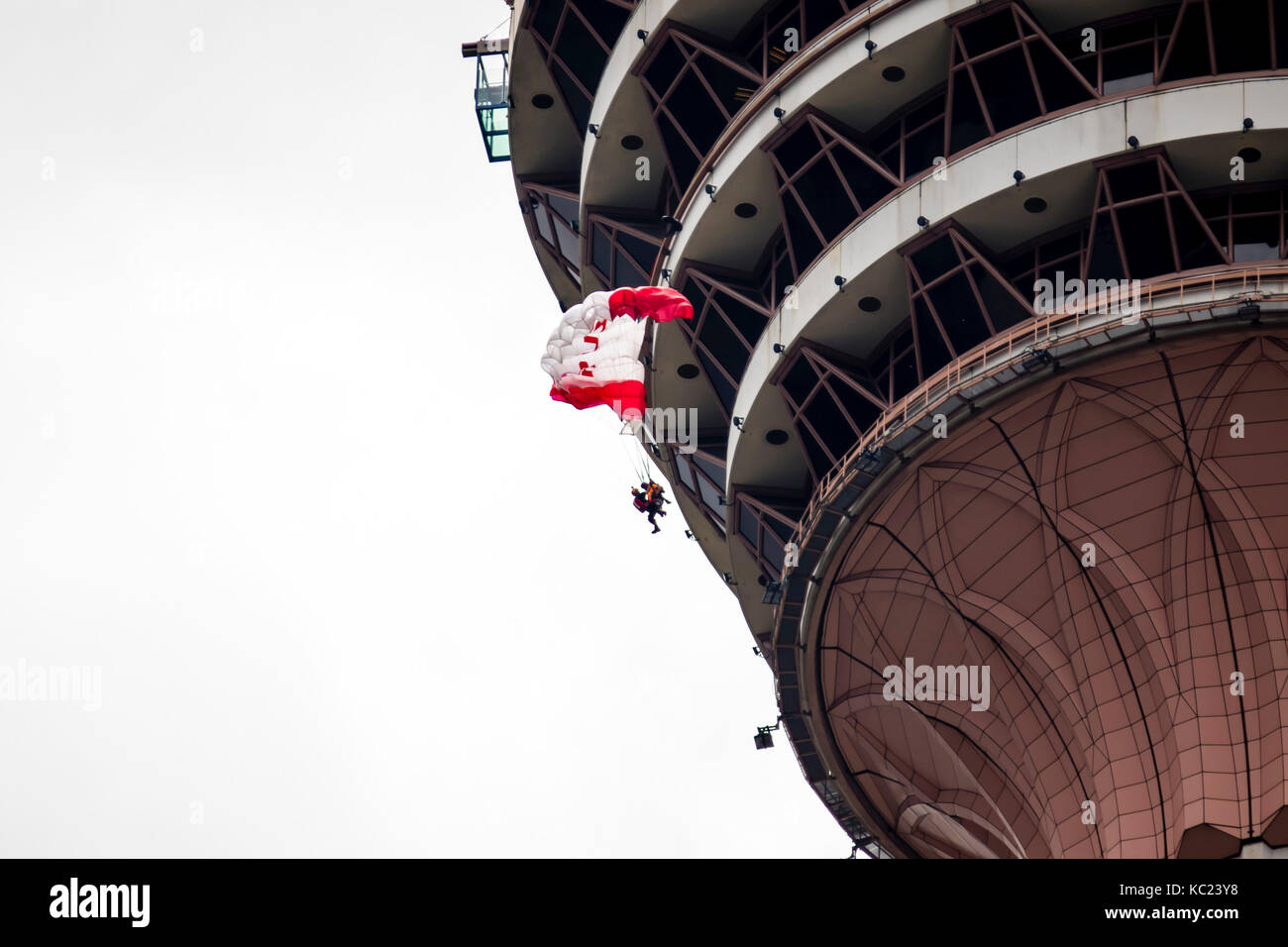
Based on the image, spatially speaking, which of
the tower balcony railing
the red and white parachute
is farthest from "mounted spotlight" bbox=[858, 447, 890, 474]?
the red and white parachute

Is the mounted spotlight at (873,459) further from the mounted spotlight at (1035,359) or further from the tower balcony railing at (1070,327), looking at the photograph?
the mounted spotlight at (1035,359)

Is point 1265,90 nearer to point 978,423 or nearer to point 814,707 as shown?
point 978,423

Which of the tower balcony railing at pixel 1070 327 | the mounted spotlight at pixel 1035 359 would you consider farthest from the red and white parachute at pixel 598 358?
the mounted spotlight at pixel 1035 359

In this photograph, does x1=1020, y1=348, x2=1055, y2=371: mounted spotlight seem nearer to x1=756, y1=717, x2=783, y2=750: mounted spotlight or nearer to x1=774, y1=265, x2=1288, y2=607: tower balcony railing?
x1=774, y1=265, x2=1288, y2=607: tower balcony railing

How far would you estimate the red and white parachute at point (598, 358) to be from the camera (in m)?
54.7

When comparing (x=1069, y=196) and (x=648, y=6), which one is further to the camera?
(x=648, y=6)

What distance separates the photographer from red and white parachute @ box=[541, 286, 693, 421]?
5469 centimetres

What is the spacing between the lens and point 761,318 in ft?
184

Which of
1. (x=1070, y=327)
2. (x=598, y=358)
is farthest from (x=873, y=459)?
(x=598, y=358)

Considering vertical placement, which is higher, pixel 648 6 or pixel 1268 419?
pixel 648 6
